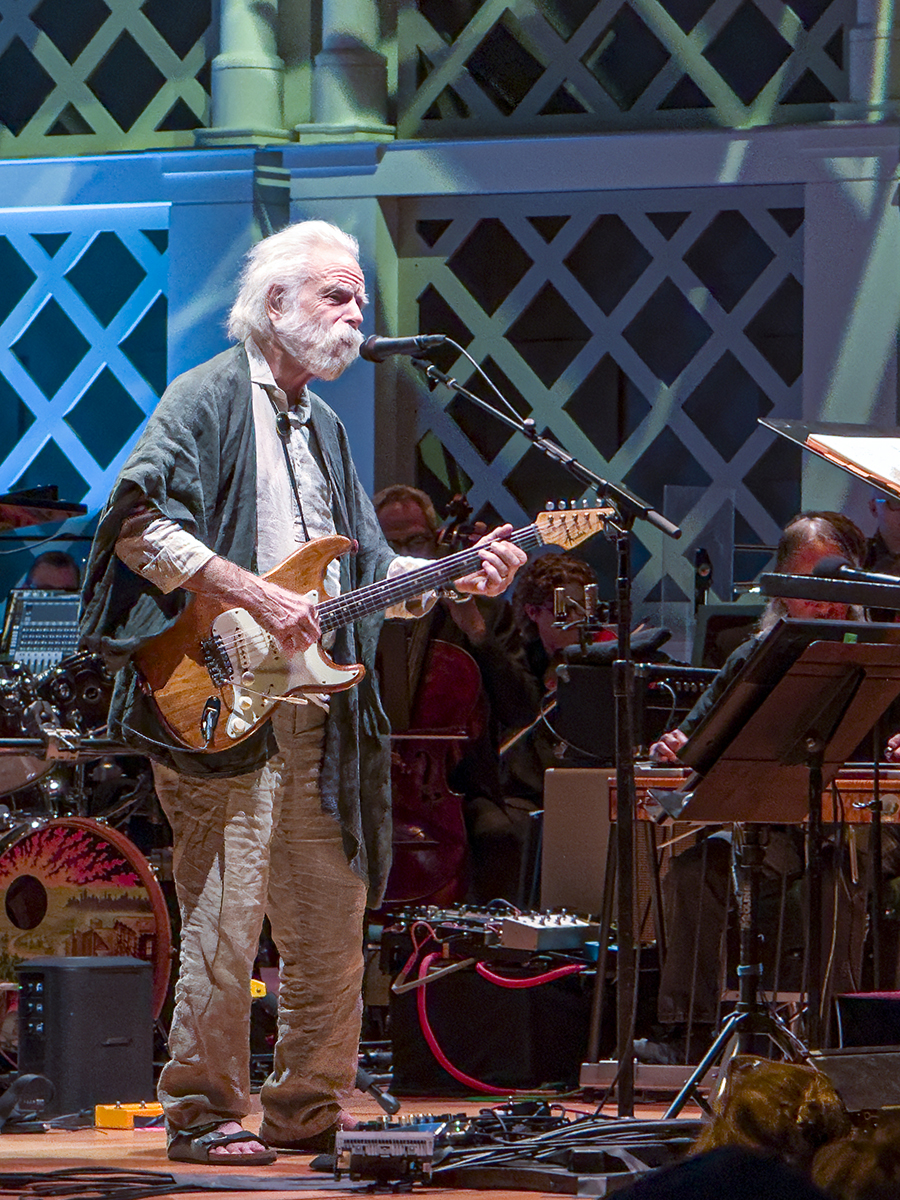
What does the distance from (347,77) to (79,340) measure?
5.10 ft

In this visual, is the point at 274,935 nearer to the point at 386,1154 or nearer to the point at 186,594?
the point at 386,1154

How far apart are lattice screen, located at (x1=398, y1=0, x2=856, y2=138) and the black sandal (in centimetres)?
437

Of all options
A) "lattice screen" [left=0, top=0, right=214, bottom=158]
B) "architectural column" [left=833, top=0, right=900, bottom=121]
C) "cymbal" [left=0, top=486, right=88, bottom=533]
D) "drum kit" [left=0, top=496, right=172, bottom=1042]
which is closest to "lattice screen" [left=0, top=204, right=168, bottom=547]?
"lattice screen" [left=0, top=0, right=214, bottom=158]

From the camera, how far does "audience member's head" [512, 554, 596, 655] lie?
584cm

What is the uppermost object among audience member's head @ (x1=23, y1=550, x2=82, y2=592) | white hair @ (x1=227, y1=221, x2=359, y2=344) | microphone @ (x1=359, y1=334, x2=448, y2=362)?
white hair @ (x1=227, y1=221, x2=359, y2=344)

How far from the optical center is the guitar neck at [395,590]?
365cm

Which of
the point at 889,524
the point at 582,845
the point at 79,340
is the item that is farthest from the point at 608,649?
the point at 79,340

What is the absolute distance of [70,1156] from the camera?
3.75 meters

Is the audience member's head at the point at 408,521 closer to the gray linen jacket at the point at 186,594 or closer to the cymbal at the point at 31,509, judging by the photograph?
the cymbal at the point at 31,509

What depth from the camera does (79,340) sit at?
24.2 ft

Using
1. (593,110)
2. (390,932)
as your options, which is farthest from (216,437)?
(593,110)

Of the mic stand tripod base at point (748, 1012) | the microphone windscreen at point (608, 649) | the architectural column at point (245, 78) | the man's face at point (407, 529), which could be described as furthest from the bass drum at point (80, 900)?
the architectural column at point (245, 78)

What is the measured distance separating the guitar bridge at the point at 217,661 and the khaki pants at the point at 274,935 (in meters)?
0.16

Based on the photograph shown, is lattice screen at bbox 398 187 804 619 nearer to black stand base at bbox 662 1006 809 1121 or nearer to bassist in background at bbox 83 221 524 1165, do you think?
bassist in background at bbox 83 221 524 1165
